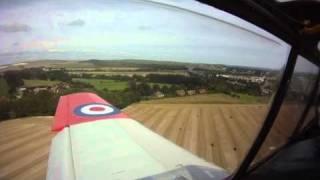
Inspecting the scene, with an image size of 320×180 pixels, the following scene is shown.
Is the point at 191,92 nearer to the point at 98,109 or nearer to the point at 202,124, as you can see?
the point at 202,124

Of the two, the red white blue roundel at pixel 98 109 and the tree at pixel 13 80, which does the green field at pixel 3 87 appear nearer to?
the tree at pixel 13 80

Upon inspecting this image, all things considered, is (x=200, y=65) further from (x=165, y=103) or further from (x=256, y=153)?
(x=256, y=153)

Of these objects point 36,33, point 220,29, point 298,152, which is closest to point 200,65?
point 220,29

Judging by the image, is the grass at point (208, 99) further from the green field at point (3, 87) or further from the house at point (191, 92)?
the green field at point (3, 87)

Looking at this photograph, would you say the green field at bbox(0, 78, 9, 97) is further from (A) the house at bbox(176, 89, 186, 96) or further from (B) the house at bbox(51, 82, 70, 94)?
(A) the house at bbox(176, 89, 186, 96)

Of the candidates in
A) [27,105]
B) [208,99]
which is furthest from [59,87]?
[208,99]

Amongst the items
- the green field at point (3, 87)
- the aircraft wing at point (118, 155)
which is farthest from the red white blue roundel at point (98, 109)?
the green field at point (3, 87)

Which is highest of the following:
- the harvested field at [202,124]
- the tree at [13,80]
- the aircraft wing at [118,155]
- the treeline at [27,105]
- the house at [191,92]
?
the tree at [13,80]

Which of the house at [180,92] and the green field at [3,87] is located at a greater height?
the green field at [3,87]
